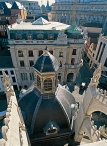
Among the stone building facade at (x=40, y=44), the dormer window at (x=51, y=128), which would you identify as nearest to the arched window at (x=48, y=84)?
the dormer window at (x=51, y=128)

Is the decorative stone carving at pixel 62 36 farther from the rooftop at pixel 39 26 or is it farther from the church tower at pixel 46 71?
the church tower at pixel 46 71

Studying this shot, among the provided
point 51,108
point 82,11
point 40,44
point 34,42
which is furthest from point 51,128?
point 82,11

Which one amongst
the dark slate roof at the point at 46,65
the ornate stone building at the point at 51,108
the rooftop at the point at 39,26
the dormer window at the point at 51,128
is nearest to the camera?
the dark slate roof at the point at 46,65

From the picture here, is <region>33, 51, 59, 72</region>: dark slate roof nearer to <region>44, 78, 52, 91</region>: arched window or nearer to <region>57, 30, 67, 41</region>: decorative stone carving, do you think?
<region>44, 78, 52, 91</region>: arched window

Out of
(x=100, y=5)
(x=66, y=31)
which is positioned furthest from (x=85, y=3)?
(x=66, y=31)

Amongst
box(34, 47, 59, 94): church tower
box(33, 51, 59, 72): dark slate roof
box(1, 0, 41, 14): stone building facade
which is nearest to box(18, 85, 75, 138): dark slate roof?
box(34, 47, 59, 94): church tower

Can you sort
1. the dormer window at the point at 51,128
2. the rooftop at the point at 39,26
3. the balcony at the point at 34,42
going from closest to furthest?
1. the dormer window at the point at 51,128
2. the balcony at the point at 34,42
3. the rooftop at the point at 39,26

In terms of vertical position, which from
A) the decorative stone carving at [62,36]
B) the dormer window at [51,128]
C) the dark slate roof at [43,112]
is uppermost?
the decorative stone carving at [62,36]

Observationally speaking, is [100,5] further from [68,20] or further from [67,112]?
[67,112]
